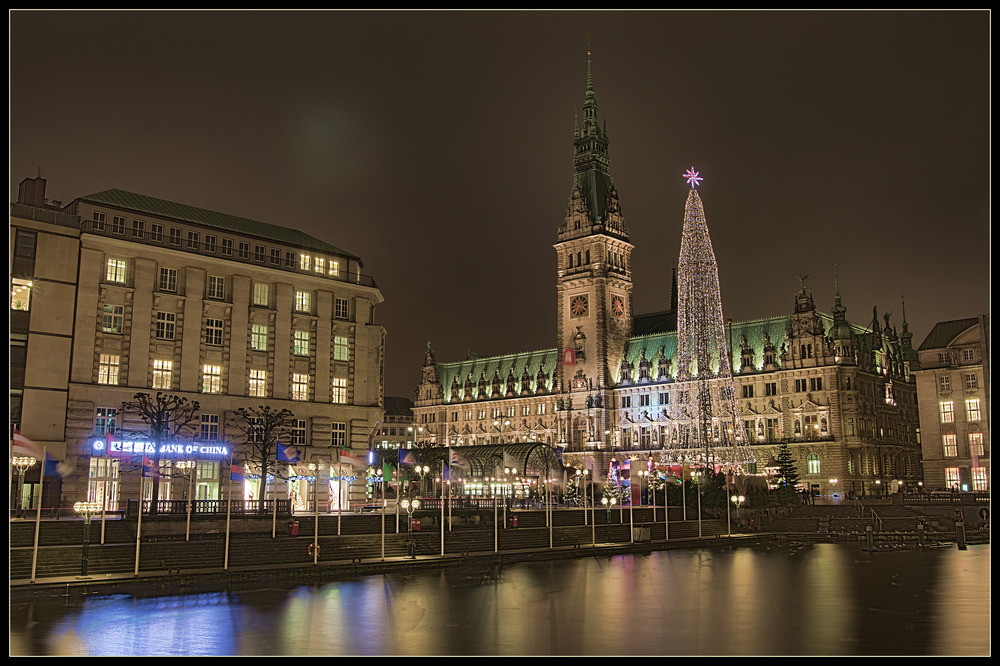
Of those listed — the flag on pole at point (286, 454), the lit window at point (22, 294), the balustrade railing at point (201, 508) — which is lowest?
the balustrade railing at point (201, 508)

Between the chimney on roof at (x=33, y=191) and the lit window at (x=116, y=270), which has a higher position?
the chimney on roof at (x=33, y=191)

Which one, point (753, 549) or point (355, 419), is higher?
point (355, 419)

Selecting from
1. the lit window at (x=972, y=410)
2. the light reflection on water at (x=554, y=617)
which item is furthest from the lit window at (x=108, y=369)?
the lit window at (x=972, y=410)

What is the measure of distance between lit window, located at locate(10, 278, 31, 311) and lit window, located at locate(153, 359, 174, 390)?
10.3 m

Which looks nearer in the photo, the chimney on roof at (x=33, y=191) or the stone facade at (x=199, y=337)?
the stone facade at (x=199, y=337)

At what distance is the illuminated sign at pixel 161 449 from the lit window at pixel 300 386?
8.43 meters

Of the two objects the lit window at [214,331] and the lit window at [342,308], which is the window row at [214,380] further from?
the lit window at [342,308]

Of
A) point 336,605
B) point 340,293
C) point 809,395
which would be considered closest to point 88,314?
point 340,293

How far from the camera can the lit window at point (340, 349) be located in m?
83.4

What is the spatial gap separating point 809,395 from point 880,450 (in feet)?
47.5

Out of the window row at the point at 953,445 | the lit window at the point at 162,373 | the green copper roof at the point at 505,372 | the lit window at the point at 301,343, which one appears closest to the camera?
the lit window at the point at 162,373

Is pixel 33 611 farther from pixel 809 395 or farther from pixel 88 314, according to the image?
pixel 809 395

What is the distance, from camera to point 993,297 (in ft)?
60.1

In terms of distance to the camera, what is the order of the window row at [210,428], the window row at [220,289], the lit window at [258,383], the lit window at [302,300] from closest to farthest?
the window row at [210,428] < the window row at [220,289] < the lit window at [258,383] < the lit window at [302,300]
